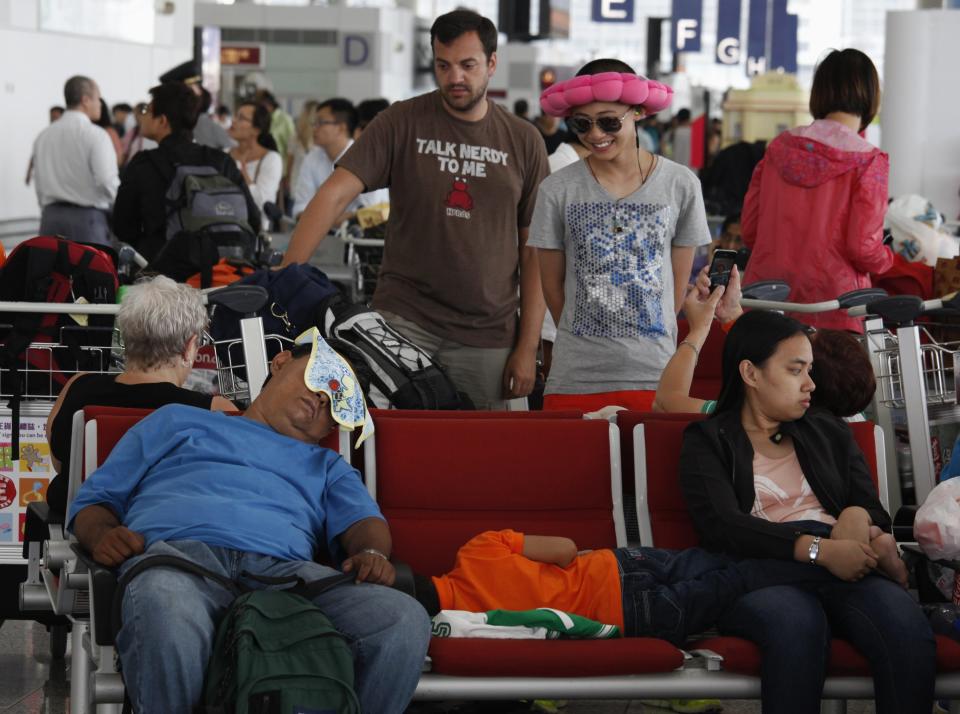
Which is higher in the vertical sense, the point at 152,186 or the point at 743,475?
the point at 152,186

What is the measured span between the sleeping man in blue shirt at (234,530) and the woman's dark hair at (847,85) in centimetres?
273

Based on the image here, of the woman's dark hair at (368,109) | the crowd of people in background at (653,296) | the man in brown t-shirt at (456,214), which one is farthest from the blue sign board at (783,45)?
the man in brown t-shirt at (456,214)

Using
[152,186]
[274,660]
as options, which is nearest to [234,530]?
[274,660]

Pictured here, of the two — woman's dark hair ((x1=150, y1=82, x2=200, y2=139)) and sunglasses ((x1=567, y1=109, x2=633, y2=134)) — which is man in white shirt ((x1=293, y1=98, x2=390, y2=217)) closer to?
woman's dark hair ((x1=150, y1=82, x2=200, y2=139))

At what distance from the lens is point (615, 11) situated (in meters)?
Result: 22.0

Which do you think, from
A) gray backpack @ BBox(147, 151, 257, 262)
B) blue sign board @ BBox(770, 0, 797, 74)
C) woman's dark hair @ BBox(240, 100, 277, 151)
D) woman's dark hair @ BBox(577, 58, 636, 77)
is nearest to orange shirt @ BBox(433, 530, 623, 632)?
woman's dark hair @ BBox(577, 58, 636, 77)

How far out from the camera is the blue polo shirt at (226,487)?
3.54 m

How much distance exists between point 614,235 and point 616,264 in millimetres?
85

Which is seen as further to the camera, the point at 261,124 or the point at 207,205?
the point at 261,124

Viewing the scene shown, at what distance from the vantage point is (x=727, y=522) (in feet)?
12.2

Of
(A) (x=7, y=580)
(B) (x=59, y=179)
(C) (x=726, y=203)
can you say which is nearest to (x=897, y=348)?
(A) (x=7, y=580)

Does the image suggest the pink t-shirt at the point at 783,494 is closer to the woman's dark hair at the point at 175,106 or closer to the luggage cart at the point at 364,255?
the woman's dark hair at the point at 175,106

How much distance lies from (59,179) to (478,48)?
5.80 m

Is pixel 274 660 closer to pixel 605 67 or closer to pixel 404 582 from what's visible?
pixel 404 582
